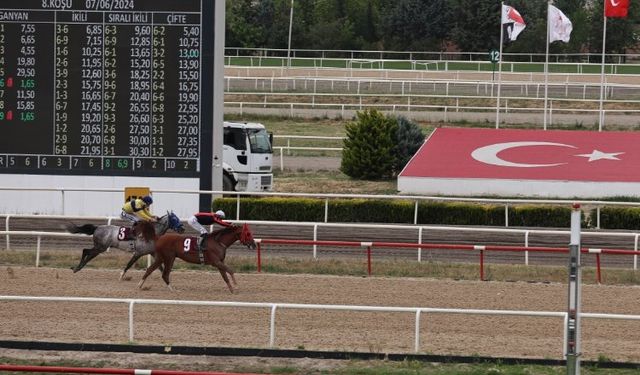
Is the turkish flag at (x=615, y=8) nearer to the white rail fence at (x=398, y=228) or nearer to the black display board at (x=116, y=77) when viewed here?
the white rail fence at (x=398, y=228)

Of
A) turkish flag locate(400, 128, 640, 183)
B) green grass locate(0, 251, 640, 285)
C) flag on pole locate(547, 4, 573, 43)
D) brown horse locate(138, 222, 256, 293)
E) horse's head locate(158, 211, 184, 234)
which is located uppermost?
flag on pole locate(547, 4, 573, 43)

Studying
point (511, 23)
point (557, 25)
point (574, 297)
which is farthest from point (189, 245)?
point (557, 25)

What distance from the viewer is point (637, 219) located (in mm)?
18266

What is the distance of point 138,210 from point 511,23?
47.2 ft

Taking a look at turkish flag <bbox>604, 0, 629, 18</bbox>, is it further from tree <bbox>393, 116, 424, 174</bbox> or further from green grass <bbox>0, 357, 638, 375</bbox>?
green grass <bbox>0, 357, 638, 375</bbox>

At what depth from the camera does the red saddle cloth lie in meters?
13.9

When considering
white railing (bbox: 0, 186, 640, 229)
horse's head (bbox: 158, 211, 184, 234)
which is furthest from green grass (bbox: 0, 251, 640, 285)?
white railing (bbox: 0, 186, 640, 229)

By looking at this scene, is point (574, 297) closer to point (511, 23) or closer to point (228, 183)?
point (228, 183)

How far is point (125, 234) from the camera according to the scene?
13.9 metres

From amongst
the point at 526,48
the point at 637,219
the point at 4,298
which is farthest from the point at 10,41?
the point at 526,48

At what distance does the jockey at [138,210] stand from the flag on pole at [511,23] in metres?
13.9

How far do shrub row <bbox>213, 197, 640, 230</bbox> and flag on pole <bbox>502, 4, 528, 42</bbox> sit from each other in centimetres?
872

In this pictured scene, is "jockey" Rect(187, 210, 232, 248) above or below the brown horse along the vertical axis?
above

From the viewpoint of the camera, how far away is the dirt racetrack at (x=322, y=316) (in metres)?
10.7
